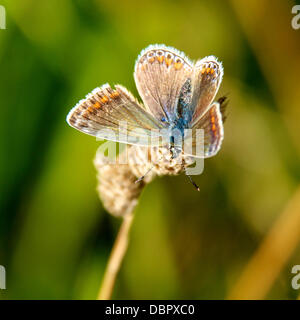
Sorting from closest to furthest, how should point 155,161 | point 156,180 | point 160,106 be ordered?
point 155,161, point 160,106, point 156,180

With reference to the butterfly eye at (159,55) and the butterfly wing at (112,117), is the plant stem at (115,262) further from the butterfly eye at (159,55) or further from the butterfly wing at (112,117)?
the butterfly eye at (159,55)

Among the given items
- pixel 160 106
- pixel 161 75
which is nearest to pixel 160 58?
pixel 161 75

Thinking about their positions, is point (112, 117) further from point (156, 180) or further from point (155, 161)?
point (156, 180)

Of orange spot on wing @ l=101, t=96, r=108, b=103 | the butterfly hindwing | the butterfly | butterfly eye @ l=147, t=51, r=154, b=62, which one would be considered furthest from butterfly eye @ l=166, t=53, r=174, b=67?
the butterfly hindwing

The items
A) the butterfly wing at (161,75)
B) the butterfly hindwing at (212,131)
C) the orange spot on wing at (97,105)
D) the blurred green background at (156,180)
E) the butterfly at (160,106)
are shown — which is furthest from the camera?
the blurred green background at (156,180)

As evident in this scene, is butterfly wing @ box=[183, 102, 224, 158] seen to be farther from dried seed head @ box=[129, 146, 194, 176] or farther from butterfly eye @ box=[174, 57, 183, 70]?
butterfly eye @ box=[174, 57, 183, 70]

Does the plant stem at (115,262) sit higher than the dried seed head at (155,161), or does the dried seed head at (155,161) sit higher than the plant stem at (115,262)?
the dried seed head at (155,161)

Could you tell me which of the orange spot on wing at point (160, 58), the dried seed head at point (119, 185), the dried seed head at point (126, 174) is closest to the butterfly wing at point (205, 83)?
the orange spot on wing at point (160, 58)
